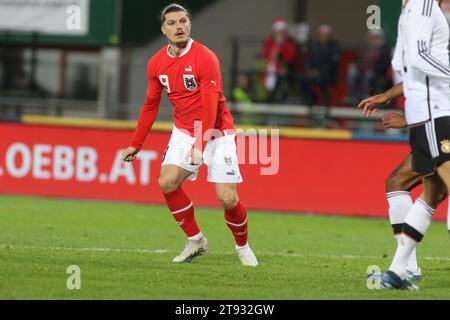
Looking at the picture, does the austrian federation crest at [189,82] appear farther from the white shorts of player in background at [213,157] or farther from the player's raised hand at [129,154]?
the player's raised hand at [129,154]

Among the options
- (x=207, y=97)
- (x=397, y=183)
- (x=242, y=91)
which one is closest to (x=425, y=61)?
(x=397, y=183)

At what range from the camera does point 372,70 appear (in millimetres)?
20062

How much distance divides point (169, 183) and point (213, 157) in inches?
18.2

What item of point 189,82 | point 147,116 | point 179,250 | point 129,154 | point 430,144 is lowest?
point 179,250

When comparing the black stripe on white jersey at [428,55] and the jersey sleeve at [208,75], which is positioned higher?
the black stripe on white jersey at [428,55]

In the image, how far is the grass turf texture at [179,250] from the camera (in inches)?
328

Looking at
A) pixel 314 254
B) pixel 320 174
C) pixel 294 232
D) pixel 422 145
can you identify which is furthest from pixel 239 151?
pixel 422 145

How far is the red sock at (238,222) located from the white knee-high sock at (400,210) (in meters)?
1.44

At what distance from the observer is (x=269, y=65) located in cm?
2091

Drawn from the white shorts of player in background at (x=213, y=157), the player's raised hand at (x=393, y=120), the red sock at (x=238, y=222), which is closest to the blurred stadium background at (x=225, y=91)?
the white shorts of player in background at (x=213, y=157)

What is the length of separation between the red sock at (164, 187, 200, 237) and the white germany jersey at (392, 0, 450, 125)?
2.58 metres

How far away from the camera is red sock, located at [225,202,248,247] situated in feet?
33.5

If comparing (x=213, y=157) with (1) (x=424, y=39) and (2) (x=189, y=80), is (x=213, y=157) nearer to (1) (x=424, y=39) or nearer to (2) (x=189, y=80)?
(2) (x=189, y=80)

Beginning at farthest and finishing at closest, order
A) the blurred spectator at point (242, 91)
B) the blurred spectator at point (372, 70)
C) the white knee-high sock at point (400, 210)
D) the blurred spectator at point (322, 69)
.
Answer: the blurred spectator at point (242, 91), the blurred spectator at point (322, 69), the blurred spectator at point (372, 70), the white knee-high sock at point (400, 210)
